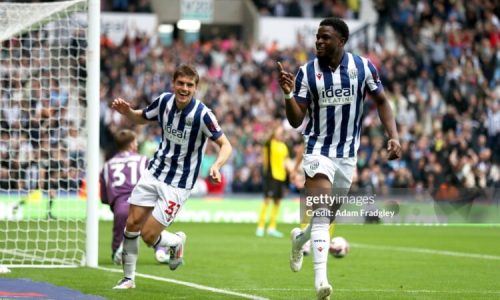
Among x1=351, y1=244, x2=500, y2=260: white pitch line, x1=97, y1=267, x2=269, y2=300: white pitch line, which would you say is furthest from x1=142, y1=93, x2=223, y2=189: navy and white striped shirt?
x1=351, y1=244, x2=500, y2=260: white pitch line

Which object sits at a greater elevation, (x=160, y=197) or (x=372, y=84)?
(x=372, y=84)

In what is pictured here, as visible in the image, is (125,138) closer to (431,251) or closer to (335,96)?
(335,96)

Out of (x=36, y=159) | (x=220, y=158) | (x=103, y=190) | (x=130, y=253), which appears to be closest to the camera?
(x=220, y=158)

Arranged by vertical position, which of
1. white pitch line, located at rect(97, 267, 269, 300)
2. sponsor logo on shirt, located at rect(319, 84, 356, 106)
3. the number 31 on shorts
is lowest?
white pitch line, located at rect(97, 267, 269, 300)

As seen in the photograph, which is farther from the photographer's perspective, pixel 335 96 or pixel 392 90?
pixel 392 90

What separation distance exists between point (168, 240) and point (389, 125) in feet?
9.30

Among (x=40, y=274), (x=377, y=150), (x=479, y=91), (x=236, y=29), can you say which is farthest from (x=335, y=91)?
(x=236, y=29)

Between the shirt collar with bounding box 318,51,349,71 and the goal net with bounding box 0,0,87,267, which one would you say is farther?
the goal net with bounding box 0,0,87,267

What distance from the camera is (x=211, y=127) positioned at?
421 inches

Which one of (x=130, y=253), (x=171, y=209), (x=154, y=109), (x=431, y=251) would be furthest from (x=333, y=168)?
(x=431, y=251)

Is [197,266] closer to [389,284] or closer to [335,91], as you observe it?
[389,284]

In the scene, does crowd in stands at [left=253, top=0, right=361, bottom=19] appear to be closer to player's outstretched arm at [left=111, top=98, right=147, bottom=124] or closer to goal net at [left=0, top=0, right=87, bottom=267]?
goal net at [left=0, top=0, right=87, bottom=267]

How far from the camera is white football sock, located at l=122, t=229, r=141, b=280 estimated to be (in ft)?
35.9

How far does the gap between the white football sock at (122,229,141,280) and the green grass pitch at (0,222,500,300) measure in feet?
0.83
